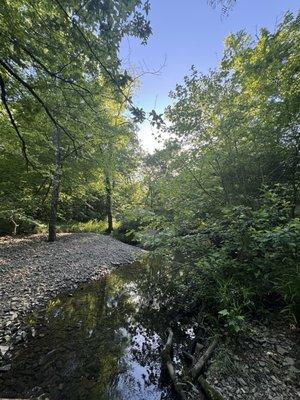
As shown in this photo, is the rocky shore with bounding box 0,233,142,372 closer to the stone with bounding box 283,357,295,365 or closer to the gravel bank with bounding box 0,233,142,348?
the gravel bank with bounding box 0,233,142,348

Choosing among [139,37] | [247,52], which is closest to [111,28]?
[139,37]

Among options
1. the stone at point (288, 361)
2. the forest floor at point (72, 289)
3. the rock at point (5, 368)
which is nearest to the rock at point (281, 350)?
the forest floor at point (72, 289)

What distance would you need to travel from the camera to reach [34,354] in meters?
3.96

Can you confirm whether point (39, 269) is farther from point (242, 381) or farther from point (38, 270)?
point (242, 381)

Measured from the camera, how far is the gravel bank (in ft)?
16.8

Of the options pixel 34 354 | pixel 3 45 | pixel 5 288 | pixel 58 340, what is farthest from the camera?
pixel 5 288

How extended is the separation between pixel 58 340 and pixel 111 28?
4860mm

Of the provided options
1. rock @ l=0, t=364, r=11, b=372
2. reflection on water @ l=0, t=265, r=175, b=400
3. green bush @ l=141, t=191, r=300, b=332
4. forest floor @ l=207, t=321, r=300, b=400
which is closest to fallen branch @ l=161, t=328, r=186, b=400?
reflection on water @ l=0, t=265, r=175, b=400

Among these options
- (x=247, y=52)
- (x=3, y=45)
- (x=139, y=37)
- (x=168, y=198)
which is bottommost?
(x=168, y=198)

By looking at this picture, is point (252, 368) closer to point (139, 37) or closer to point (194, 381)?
point (194, 381)

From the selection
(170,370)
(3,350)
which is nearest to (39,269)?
(3,350)

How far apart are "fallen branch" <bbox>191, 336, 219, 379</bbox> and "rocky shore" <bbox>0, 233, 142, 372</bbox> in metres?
2.73

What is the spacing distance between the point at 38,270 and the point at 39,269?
9 centimetres

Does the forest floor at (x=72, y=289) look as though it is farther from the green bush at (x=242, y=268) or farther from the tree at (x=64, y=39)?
the tree at (x=64, y=39)
